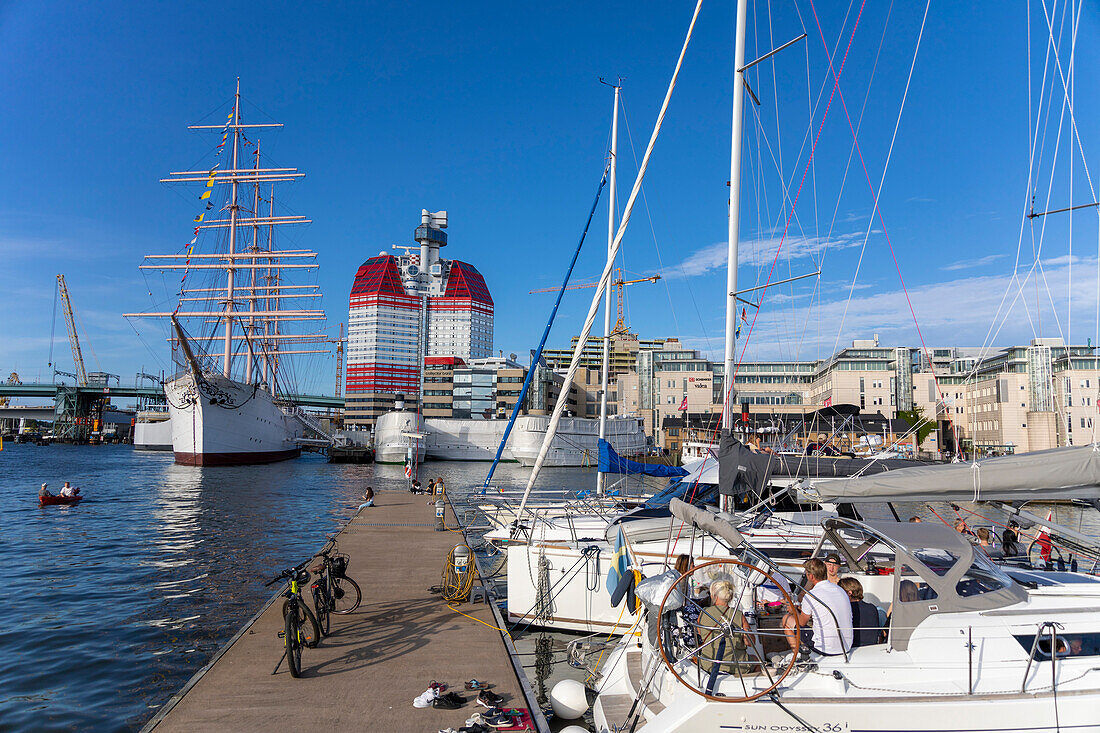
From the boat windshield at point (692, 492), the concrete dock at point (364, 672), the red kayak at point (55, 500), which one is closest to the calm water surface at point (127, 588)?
the red kayak at point (55, 500)

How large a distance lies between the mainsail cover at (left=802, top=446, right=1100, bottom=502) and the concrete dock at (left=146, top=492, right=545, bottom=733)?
214 inches

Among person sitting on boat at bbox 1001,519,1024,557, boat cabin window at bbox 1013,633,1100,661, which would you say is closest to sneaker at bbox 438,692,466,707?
boat cabin window at bbox 1013,633,1100,661

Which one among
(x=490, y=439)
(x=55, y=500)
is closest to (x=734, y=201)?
(x=55, y=500)

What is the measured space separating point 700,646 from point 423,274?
178317 millimetres

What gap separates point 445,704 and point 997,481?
743 cm

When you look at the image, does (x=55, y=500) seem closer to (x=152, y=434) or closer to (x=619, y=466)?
(x=619, y=466)

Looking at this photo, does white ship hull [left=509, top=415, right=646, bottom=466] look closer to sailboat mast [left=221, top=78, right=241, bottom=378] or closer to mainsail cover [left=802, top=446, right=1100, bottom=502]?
sailboat mast [left=221, top=78, right=241, bottom=378]

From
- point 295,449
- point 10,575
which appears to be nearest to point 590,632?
point 10,575

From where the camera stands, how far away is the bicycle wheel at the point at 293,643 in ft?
27.3

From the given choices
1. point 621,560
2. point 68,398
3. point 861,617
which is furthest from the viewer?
point 68,398

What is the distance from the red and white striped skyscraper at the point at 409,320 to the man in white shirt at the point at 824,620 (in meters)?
148

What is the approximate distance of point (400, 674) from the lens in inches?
345

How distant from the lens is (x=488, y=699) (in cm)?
776

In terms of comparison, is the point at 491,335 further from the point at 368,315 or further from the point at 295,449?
the point at 295,449
